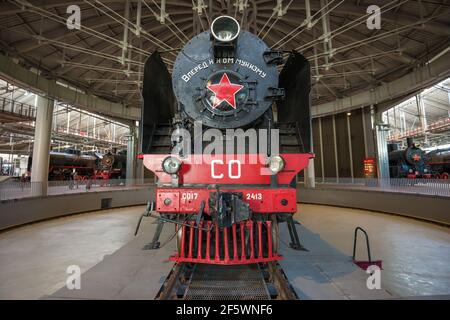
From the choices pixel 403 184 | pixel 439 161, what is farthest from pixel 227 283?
pixel 439 161

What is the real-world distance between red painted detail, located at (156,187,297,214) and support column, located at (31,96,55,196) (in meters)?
7.99

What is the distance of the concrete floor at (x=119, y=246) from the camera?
331cm

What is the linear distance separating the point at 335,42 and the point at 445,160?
42.0 ft

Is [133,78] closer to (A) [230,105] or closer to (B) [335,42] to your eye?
(B) [335,42]

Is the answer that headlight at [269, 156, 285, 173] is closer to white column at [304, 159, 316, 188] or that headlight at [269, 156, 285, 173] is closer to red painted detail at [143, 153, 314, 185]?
red painted detail at [143, 153, 314, 185]

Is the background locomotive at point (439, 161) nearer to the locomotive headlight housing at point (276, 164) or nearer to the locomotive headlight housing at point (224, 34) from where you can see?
the locomotive headlight housing at point (276, 164)

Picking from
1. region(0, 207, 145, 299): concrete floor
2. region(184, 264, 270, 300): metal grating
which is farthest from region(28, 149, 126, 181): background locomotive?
region(184, 264, 270, 300): metal grating

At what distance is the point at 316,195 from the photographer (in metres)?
12.1

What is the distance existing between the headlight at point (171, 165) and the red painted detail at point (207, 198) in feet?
0.74

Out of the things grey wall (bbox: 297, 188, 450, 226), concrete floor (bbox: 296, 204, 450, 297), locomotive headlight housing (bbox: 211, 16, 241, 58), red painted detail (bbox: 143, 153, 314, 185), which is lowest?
concrete floor (bbox: 296, 204, 450, 297)

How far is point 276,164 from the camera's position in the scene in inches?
104

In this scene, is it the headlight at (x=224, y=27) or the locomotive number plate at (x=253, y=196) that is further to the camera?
the headlight at (x=224, y=27)

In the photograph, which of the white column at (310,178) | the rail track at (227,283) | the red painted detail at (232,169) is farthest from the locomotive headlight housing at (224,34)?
the white column at (310,178)

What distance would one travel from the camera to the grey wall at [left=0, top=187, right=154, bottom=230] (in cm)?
649
